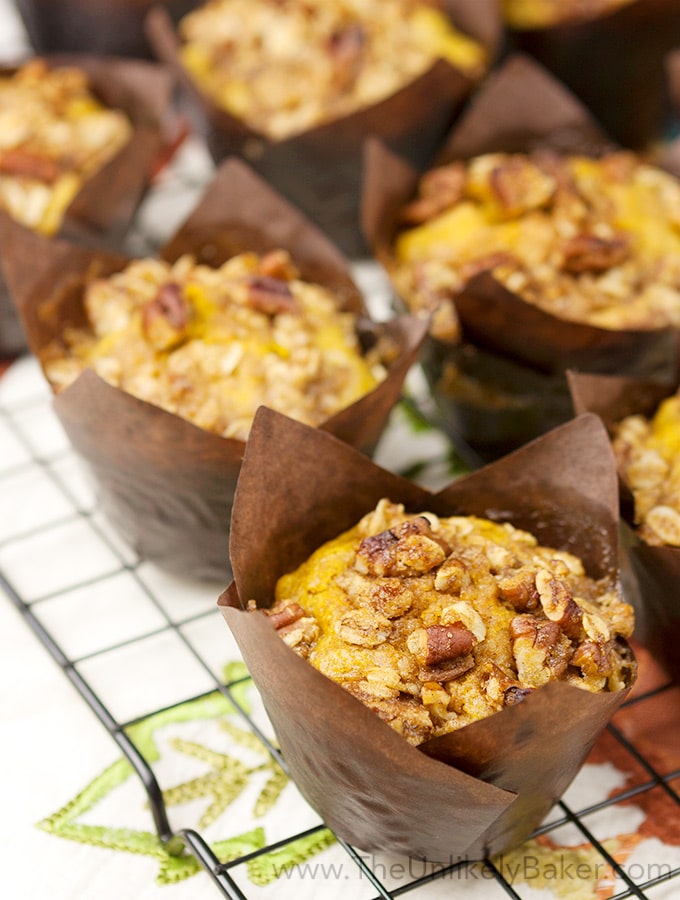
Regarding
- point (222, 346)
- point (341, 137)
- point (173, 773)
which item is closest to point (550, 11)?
point (341, 137)

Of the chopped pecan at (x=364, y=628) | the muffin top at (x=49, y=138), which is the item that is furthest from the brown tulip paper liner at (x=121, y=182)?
the chopped pecan at (x=364, y=628)

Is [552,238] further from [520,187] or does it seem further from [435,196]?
[435,196]

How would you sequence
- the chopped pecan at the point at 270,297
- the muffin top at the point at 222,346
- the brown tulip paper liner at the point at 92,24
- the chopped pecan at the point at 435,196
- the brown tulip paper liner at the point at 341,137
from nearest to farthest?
the muffin top at the point at 222,346
the chopped pecan at the point at 270,297
the chopped pecan at the point at 435,196
the brown tulip paper liner at the point at 341,137
the brown tulip paper liner at the point at 92,24

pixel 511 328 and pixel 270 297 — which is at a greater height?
pixel 270 297

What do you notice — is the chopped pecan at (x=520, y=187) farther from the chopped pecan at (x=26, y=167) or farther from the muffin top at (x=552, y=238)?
the chopped pecan at (x=26, y=167)

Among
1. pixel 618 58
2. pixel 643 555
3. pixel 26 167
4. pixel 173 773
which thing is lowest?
pixel 173 773

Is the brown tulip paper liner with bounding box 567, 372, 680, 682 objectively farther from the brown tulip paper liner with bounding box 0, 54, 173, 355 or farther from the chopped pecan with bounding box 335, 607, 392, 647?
the brown tulip paper liner with bounding box 0, 54, 173, 355

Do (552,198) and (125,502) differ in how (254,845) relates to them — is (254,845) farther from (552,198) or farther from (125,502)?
(552,198)
